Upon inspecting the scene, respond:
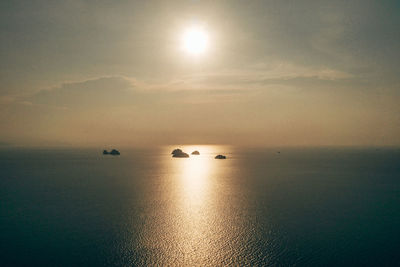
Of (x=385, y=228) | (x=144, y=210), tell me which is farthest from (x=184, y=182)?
(x=385, y=228)

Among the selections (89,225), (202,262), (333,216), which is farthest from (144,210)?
(333,216)

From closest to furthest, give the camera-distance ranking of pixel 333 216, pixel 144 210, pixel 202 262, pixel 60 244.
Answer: pixel 202 262 < pixel 60 244 < pixel 333 216 < pixel 144 210

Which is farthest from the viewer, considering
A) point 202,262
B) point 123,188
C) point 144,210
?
point 123,188

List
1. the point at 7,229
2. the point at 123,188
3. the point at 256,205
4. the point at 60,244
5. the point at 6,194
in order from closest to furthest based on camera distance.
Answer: the point at 60,244 < the point at 7,229 < the point at 256,205 < the point at 6,194 < the point at 123,188

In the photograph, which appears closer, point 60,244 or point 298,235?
point 60,244

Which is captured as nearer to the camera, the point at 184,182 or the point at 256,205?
the point at 256,205

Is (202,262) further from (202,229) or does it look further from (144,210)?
(144,210)

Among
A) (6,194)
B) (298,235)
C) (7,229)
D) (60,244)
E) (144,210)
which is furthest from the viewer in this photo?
(6,194)

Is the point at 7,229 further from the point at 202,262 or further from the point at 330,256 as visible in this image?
the point at 330,256
